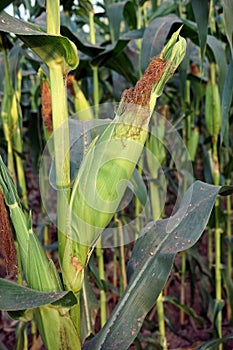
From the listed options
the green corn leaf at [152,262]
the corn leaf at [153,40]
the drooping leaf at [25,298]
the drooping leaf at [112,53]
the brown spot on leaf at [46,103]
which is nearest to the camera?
the drooping leaf at [25,298]

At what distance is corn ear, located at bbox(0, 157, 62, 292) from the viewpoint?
1.79ft

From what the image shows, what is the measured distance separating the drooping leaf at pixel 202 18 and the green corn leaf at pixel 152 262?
0.26 meters

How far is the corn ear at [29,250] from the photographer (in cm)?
54

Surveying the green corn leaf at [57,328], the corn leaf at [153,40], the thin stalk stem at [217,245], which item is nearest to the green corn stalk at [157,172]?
the thin stalk stem at [217,245]

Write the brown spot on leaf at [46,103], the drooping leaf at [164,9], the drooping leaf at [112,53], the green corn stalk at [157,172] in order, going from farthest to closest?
the drooping leaf at [164,9], the green corn stalk at [157,172], the drooping leaf at [112,53], the brown spot on leaf at [46,103]

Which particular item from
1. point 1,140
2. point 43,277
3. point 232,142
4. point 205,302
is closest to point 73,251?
point 43,277

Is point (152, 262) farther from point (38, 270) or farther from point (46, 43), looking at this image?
point (46, 43)

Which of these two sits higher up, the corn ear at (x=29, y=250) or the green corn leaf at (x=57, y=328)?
the corn ear at (x=29, y=250)

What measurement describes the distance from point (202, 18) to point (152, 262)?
444 millimetres

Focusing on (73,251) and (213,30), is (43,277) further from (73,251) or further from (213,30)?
(213,30)

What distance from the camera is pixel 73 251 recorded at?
1.85 feet

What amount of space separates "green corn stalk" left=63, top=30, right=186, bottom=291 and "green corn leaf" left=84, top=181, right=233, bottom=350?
143 mm

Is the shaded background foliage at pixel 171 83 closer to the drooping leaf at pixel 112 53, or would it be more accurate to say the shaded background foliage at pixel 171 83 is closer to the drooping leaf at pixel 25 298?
the drooping leaf at pixel 112 53

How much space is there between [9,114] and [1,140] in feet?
0.65
